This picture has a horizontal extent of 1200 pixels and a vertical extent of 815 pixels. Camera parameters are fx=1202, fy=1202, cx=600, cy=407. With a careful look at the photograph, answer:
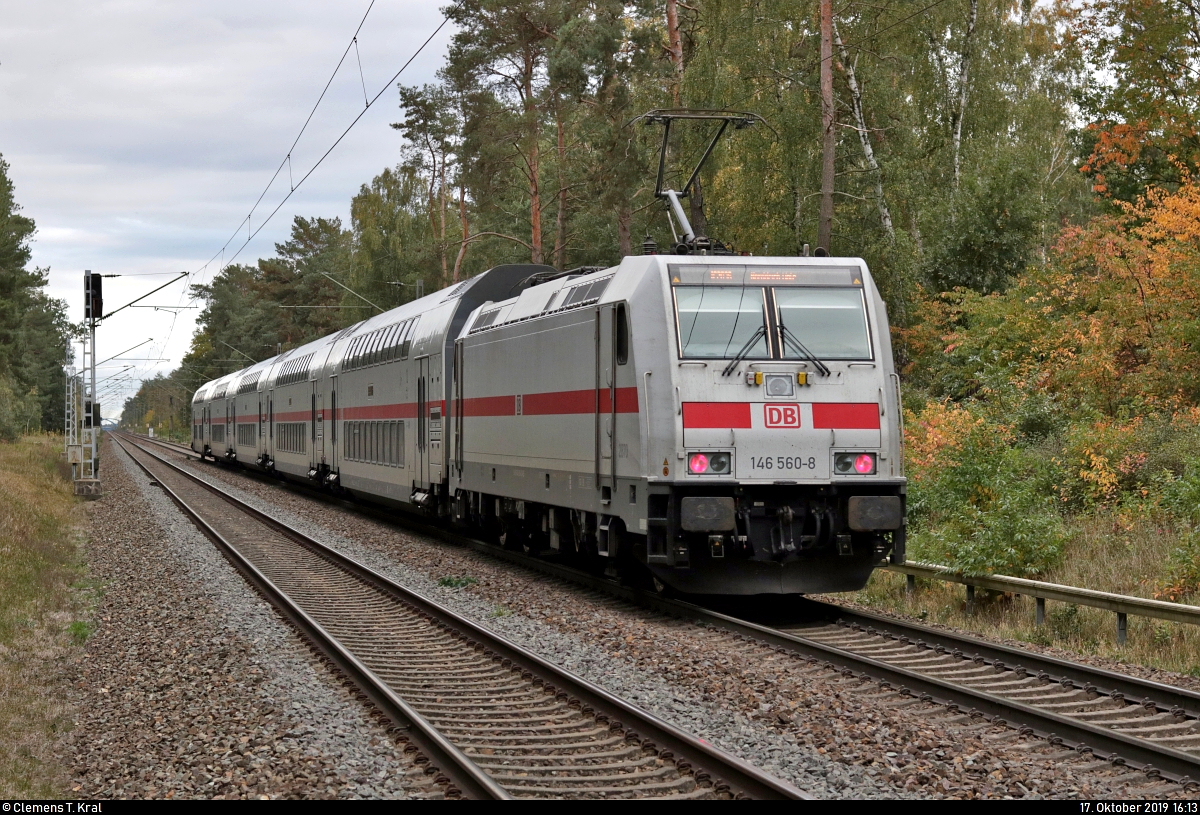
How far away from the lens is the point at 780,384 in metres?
11.0

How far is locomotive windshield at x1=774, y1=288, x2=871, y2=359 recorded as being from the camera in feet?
37.0

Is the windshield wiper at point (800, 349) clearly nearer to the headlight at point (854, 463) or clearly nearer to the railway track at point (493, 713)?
the headlight at point (854, 463)

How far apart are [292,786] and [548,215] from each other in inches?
1818

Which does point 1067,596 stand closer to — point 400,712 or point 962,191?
point 400,712

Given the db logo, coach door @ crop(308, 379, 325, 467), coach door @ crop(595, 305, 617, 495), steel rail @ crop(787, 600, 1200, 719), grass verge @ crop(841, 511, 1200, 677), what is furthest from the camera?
coach door @ crop(308, 379, 325, 467)

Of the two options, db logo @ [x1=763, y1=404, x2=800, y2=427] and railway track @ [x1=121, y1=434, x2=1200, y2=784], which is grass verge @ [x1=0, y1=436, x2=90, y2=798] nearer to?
railway track @ [x1=121, y1=434, x2=1200, y2=784]

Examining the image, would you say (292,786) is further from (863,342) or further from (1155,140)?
(1155,140)

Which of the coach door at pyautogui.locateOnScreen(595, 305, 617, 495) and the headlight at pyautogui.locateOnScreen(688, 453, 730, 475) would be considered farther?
the coach door at pyautogui.locateOnScreen(595, 305, 617, 495)

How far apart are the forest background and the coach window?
380cm

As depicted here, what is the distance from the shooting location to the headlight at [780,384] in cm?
1097

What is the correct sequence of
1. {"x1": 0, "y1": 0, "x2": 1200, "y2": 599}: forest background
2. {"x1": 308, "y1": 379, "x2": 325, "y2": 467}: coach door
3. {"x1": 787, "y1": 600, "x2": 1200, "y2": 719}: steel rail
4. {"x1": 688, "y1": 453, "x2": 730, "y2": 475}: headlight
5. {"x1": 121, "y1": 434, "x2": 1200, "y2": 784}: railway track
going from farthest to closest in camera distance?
{"x1": 308, "y1": 379, "x2": 325, "y2": 467}: coach door < {"x1": 0, "y1": 0, "x2": 1200, "y2": 599}: forest background < {"x1": 688, "y1": 453, "x2": 730, "y2": 475}: headlight < {"x1": 787, "y1": 600, "x2": 1200, "y2": 719}: steel rail < {"x1": 121, "y1": 434, "x2": 1200, "y2": 784}: railway track

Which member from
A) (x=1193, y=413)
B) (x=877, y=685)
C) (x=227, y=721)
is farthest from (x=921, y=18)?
(x=227, y=721)

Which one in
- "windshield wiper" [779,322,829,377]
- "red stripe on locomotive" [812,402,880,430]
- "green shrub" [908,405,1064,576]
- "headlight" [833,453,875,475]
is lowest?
"green shrub" [908,405,1064,576]

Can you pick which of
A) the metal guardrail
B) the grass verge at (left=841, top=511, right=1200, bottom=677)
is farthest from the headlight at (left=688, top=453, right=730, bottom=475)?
the grass verge at (left=841, top=511, right=1200, bottom=677)
